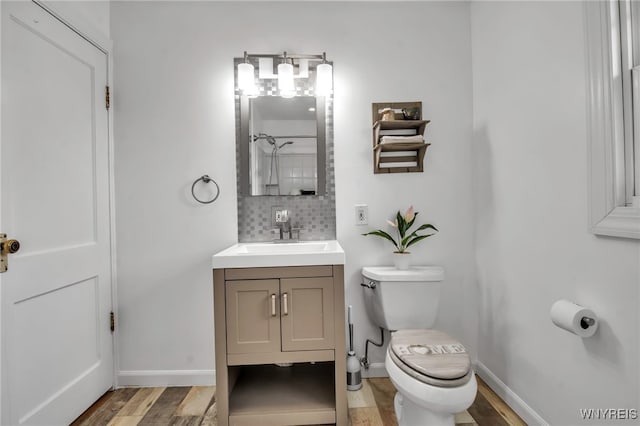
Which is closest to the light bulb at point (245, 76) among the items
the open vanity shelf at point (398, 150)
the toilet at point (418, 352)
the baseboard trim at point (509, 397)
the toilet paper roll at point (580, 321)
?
the open vanity shelf at point (398, 150)

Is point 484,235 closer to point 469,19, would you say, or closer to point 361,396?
point 361,396

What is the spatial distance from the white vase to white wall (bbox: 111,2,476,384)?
14cm

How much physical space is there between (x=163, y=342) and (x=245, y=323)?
2.77ft

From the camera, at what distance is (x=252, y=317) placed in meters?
1.58

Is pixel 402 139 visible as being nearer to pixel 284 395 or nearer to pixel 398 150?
pixel 398 150

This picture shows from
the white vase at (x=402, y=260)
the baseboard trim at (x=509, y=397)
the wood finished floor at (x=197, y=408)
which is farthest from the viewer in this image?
the white vase at (x=402, y=260)

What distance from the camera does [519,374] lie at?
1.69 metres

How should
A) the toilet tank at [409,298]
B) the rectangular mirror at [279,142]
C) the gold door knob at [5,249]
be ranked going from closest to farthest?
the gold door knob at [5,249] → the toilet tank at [409,298] → the rectangular mirror at [279,142]

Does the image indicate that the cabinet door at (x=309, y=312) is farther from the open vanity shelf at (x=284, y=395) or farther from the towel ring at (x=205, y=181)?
the towel ring at (x=205, y=181)

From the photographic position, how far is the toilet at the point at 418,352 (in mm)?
1268

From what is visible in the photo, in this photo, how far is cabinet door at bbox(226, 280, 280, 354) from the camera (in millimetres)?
1576

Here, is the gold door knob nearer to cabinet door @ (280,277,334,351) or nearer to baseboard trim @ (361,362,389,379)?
cabinet door @ (280,277,334,351)

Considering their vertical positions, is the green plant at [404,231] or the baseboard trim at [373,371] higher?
the green plant at [404,231]

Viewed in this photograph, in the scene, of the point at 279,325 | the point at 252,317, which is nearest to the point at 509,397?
the point at 279,325
